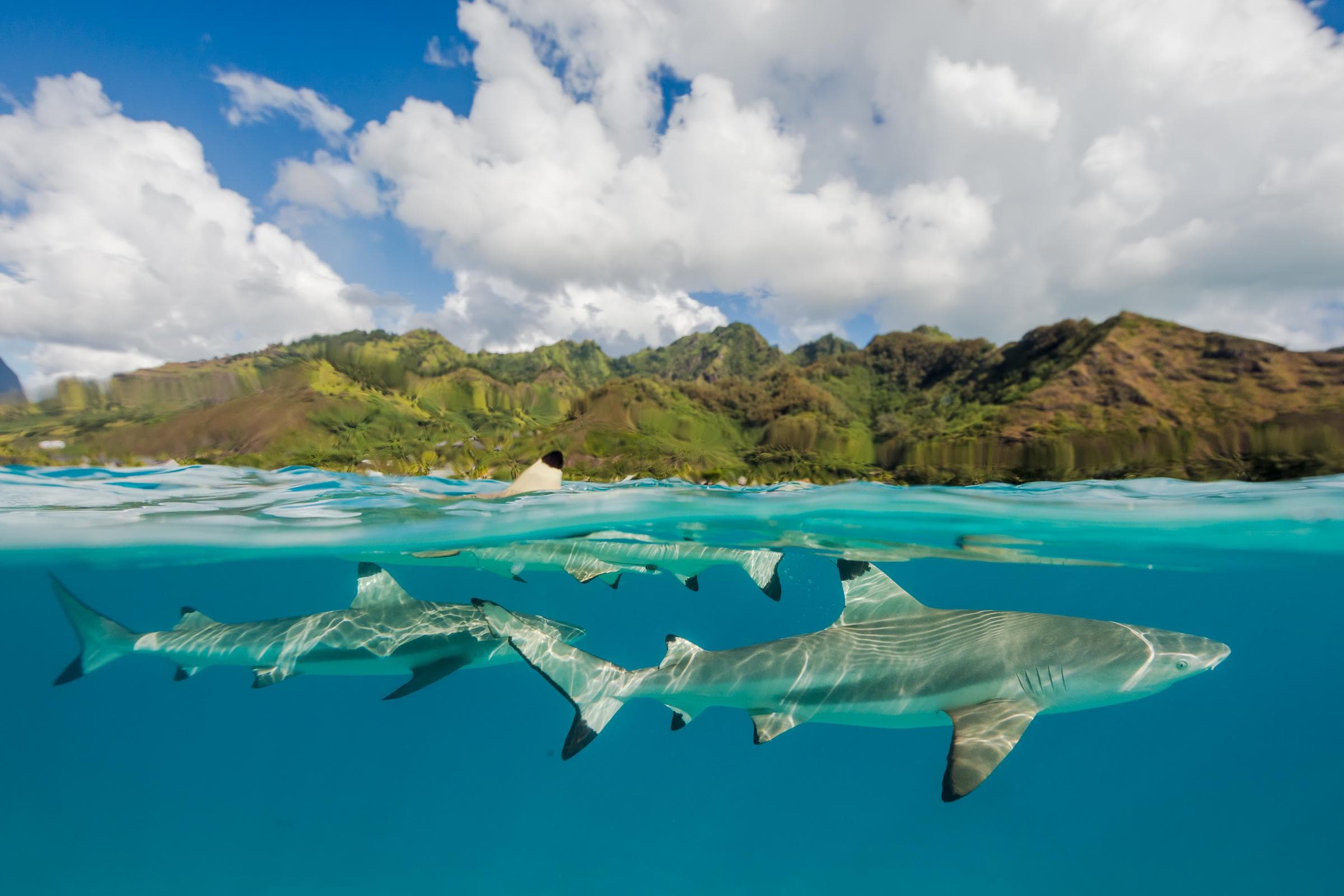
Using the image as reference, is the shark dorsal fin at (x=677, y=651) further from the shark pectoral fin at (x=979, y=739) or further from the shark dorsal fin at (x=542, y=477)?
the shark dorsal fin at (x=542, y=477)

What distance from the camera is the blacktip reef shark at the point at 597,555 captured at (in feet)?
42.7

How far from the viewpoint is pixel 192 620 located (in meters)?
7.66

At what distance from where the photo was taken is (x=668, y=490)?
1063 centimetres

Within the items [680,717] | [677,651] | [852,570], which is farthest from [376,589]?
[852,570]

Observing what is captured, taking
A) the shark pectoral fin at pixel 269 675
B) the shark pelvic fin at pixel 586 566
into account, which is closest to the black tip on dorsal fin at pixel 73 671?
the shark pectoral fin at pixel 269 675

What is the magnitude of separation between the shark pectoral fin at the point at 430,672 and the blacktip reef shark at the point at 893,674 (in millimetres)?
2570

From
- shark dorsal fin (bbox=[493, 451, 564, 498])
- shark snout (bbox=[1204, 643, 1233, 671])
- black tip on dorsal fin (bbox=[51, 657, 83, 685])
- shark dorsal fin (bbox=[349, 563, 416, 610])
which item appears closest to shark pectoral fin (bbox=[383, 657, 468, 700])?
shark dorsal fin (bbox=[349, 563, 416, 610])

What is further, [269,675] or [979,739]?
[269,675]

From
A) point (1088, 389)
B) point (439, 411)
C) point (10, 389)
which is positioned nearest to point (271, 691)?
point (10, 389)

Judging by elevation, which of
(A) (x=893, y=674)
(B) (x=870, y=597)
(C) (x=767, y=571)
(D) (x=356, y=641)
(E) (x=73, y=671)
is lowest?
(E) (x=73, y=671)

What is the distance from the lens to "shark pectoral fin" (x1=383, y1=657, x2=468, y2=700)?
6609 mm

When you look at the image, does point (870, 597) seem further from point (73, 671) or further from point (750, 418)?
point (73, 671)

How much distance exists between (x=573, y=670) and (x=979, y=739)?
3216mm

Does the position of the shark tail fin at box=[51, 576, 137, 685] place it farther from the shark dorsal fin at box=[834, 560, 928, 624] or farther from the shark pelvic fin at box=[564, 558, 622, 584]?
the shark dorsal fin at box=[834, 560, 928, 624]
